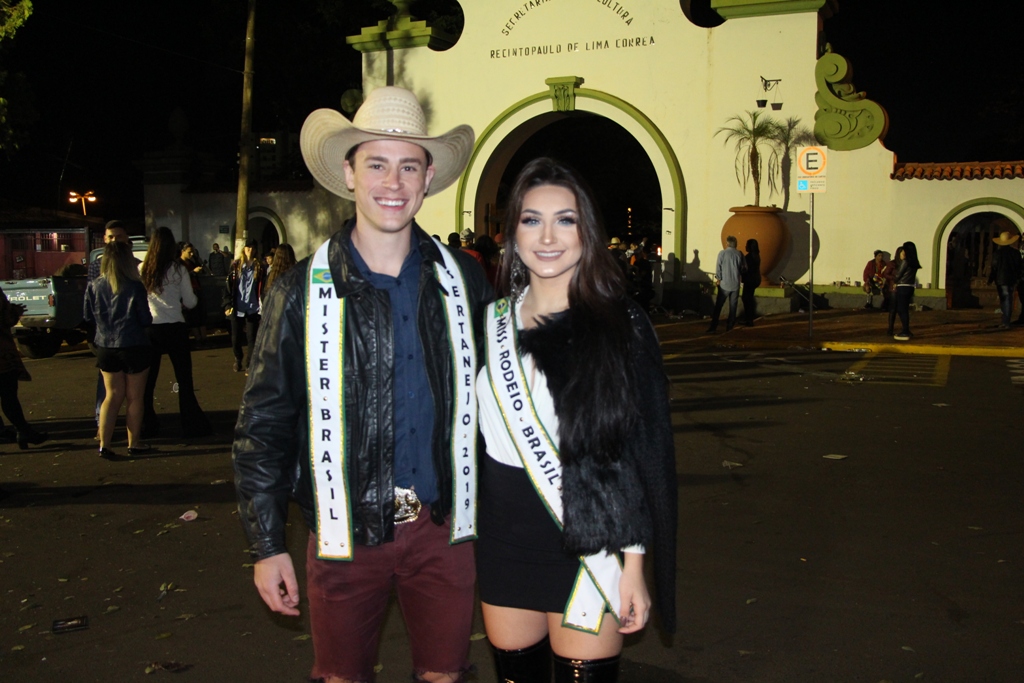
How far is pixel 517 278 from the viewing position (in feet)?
9.62

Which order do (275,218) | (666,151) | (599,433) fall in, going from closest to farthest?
(599,433) < (666,151) < (275,218)

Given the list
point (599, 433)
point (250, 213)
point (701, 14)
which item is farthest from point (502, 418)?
point (701, 14)

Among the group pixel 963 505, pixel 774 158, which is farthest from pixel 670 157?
pixel 963 505

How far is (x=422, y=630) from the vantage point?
271cm

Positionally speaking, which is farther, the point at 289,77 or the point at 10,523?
the point at 289,77

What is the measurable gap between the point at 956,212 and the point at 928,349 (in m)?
5.72

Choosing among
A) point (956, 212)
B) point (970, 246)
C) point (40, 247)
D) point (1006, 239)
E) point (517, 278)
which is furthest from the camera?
point (970, 246)

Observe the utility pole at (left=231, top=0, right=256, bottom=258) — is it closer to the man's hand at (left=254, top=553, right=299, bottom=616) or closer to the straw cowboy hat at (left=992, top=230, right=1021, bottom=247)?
the straw cowboy hat at (left=992, top=230, right=1021, bottom=247)

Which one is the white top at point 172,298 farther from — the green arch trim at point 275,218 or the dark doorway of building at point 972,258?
the green arch trim at point 275,218

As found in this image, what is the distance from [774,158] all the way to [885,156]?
212cm

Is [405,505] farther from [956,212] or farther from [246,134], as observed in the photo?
[246,134]

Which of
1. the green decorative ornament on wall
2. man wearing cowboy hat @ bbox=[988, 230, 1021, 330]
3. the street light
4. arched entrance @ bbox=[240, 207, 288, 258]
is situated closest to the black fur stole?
man wearing cowboy hat @ bbox=[988, 230, 1021, 330]

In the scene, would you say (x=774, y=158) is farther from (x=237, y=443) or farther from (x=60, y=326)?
(x=237, y=443)

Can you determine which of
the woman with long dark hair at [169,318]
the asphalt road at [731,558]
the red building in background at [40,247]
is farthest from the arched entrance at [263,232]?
the woman with long dark hair at [169,318]
